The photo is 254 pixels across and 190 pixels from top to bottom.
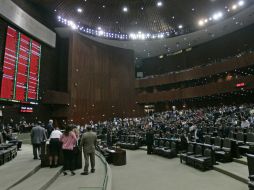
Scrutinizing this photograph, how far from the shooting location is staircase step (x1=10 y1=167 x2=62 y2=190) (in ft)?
17.4

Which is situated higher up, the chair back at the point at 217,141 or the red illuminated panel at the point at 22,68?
the red illuminated panel at the point at 22,68

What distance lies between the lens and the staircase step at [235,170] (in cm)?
617

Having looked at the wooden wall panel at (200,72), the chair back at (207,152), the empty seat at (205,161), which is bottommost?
the empty seat at (205,161)

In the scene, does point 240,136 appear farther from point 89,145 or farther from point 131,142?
point 131,142

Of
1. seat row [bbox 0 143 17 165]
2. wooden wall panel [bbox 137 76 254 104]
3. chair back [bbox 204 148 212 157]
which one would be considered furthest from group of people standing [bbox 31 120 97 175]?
wooden wall panel [bbox 137 76 254 104]

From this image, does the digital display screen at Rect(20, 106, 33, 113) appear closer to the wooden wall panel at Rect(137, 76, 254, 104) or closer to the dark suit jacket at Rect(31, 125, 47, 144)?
the dark suit jacket at Rect(31, 125, 47, 144)

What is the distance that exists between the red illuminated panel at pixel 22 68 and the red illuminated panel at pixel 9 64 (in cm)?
49

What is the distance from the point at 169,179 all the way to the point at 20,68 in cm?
1243

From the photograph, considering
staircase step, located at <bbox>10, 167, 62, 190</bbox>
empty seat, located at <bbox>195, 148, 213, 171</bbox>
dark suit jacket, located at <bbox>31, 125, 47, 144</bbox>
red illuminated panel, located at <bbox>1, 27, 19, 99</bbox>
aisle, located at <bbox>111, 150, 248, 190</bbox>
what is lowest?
aisle, located at <bbox>111, 150, 248, 190</bbox>

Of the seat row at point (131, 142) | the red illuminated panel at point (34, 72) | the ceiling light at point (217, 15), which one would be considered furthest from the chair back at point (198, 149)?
the ceiling light at point (217, 15)

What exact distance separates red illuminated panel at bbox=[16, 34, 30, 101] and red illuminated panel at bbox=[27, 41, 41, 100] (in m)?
0.50

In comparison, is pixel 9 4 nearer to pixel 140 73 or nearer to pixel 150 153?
pixel 150 153

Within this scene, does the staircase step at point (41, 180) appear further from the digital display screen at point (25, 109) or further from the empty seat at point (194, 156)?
the digital display screen at point (25, 109)

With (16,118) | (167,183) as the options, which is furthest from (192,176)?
(16,118)
